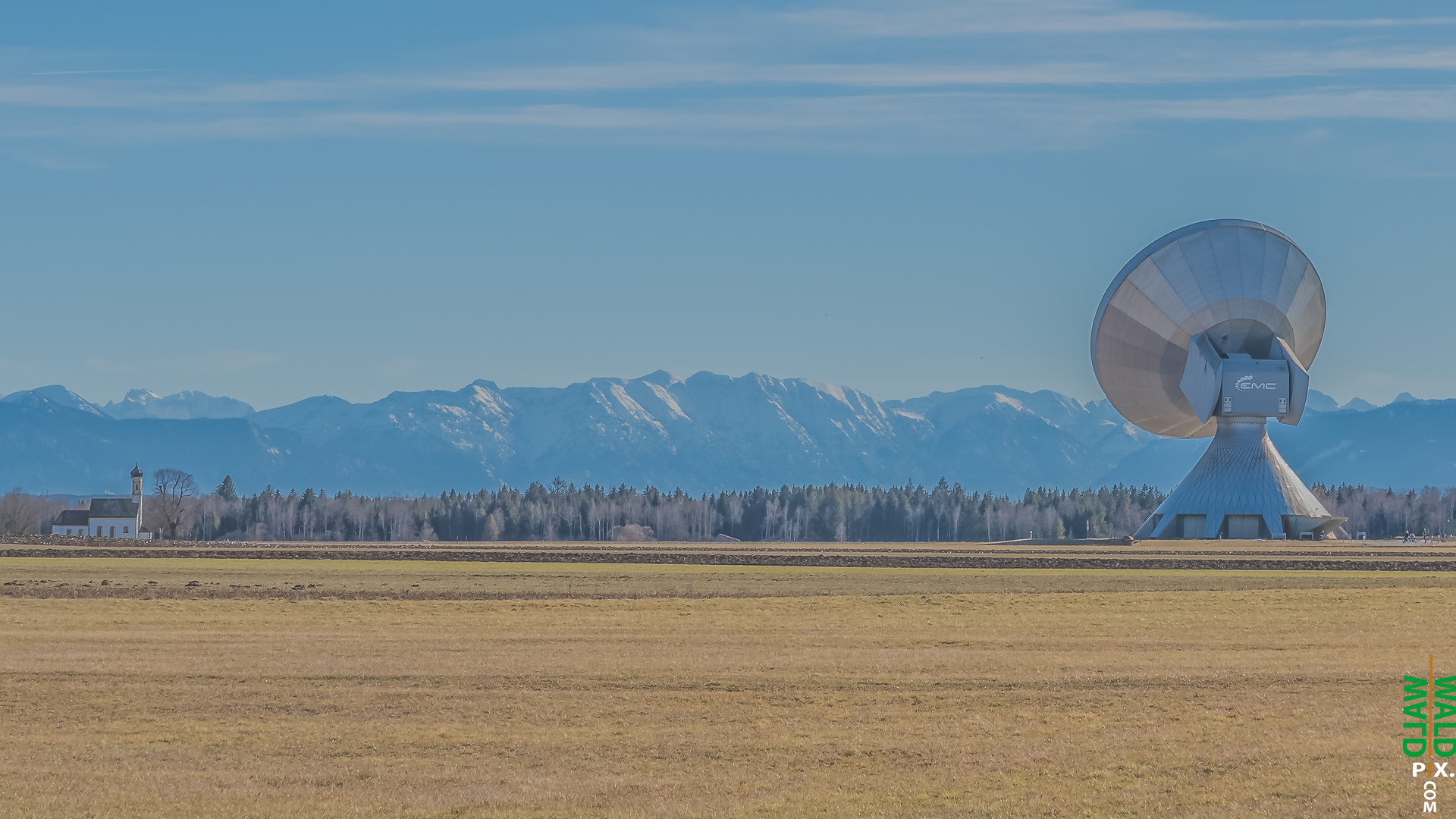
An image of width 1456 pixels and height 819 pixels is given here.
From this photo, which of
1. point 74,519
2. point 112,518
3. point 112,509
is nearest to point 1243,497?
point 112,518

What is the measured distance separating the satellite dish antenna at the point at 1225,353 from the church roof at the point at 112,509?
117226mm

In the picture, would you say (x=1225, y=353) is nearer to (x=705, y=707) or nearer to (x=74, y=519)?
(x=705, y=707)

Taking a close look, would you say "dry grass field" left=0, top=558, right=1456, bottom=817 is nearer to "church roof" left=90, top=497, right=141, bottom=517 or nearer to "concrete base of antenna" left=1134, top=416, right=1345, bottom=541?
"concrete base of antenna" left=1134, top=416, right=1345, bottom=541

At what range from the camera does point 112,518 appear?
6673 inches

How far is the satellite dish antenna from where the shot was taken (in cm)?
9338

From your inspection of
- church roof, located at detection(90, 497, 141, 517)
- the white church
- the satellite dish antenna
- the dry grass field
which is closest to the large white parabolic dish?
the satellite dish antenna

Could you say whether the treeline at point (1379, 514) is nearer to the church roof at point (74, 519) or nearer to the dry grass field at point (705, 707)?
the dry grass field at point (705, 707)

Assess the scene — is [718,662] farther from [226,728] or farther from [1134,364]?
[1134,364]

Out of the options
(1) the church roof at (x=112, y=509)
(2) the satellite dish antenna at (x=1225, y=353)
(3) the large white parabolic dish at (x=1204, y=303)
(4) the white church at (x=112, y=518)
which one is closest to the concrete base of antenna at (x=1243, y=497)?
(2) the satellite dish antenna at (x=1225, y=353)

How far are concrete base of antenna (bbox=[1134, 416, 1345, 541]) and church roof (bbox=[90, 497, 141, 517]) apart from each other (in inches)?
4752

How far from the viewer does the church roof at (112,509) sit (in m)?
170

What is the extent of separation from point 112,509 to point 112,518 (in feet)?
6.15

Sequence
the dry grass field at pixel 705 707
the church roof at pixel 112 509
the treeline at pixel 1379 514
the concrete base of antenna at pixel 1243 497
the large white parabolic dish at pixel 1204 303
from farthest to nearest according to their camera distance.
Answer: the church roof at pixel 112 509
the treeline at pixel 1379 514
the concrete base of antenna at pixel 1243 497
the large white parabolic dish at pixel 1204 303
the dry grass field at pixel 705 707

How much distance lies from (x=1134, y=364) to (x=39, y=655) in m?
81.8
